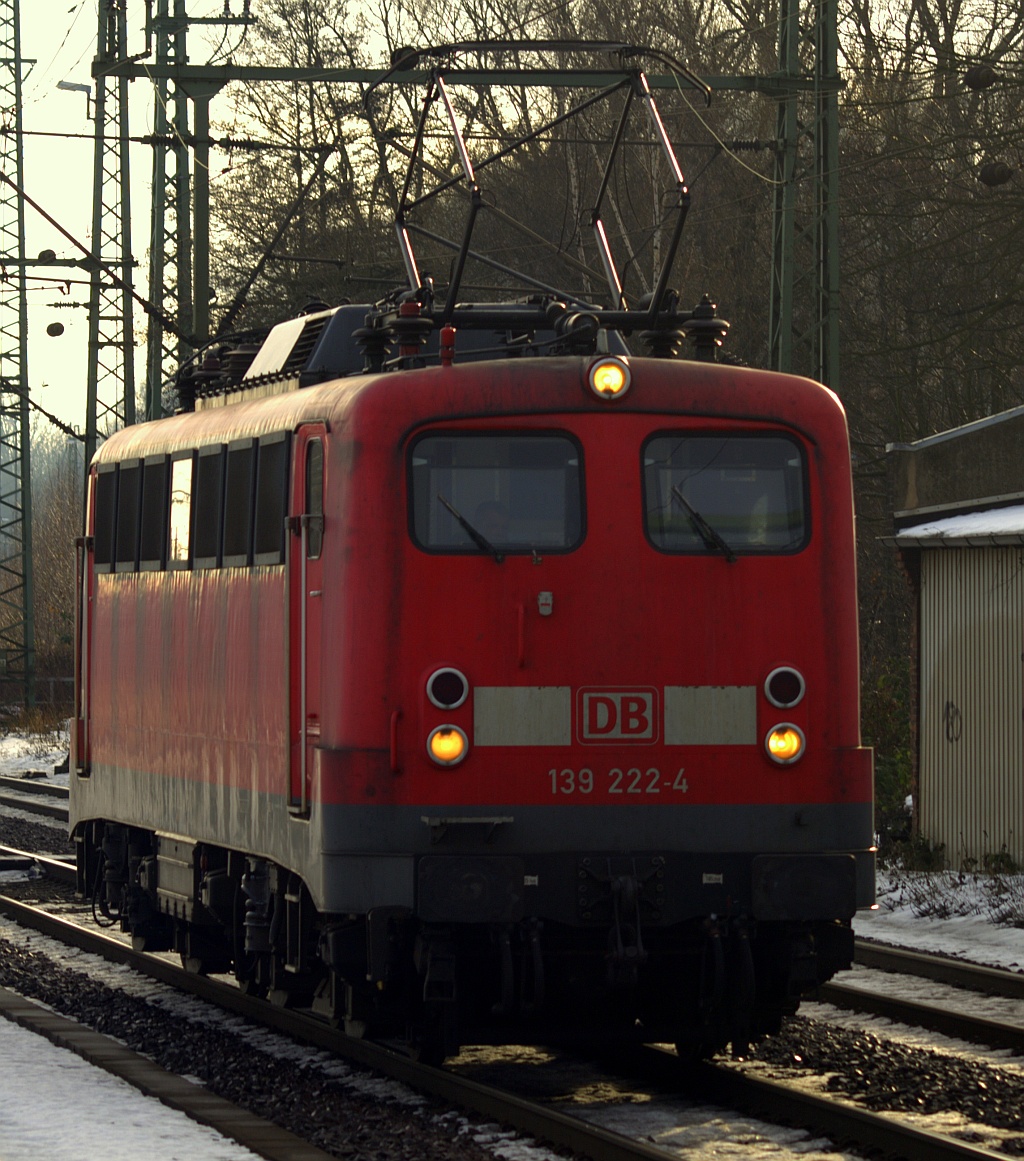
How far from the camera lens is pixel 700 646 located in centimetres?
918

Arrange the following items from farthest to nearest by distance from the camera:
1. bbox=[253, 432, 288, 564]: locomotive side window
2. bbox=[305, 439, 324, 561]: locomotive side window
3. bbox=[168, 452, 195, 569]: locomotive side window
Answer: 1. bbox=[168, 452, 195, 569]: locomotive side window
2. bbox=[253, 432, 288, 564]: locomotive side window
3. bbox=[305, 439, 324, 561]: locomotive side window

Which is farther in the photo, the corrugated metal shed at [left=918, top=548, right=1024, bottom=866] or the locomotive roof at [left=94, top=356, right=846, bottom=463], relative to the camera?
the corrugated metal shed at [left=918, top=548, right=1024, bottom=866]

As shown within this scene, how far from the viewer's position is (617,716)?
9094mm

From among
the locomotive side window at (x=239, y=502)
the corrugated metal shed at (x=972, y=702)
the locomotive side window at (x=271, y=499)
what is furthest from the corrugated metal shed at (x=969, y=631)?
the locomotive side window at (x=271, y=499)

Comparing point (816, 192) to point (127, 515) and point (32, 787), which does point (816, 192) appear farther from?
point (32, 787)

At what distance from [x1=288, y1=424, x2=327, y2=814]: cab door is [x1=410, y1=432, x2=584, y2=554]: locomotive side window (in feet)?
1.60

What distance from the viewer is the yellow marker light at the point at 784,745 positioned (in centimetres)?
918

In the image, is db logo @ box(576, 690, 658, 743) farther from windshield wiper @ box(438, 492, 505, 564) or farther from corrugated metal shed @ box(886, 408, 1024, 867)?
corrugated metal shed @ box(886, 408, 1024, 867)

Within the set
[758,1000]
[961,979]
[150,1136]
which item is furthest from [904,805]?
[150,1136]

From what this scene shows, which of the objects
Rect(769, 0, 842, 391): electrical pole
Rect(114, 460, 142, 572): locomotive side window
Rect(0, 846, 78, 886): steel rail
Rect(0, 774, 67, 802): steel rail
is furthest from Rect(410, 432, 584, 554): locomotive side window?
Rect(0, 774, 67, 802): steel rail

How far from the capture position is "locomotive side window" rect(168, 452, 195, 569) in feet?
38.1

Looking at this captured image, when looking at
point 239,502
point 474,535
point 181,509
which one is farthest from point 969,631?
point 474,535

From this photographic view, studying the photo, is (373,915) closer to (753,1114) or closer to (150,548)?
(753,1114)

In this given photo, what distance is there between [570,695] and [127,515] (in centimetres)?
458
